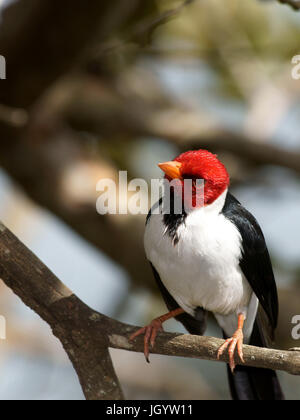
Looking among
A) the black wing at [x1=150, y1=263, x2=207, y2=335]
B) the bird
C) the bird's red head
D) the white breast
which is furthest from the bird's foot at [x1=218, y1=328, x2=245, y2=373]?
the bird's red head

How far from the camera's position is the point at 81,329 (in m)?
3.17

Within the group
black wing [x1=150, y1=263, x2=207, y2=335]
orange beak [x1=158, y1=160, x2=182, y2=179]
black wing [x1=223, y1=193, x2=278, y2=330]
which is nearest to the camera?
orange beak [x1=158, y1=160, x2=182, y2=179]

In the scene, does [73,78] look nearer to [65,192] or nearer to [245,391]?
[65,192]

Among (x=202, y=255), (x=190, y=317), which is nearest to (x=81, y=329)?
(x=202, y=255)

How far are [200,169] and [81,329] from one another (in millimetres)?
886

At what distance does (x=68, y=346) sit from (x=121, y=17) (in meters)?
2.77

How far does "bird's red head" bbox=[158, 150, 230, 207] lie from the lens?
10.0 ft

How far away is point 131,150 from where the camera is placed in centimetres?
674

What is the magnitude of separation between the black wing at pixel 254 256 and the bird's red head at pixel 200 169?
0.71 ft

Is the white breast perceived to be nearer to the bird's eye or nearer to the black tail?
the bird's eye

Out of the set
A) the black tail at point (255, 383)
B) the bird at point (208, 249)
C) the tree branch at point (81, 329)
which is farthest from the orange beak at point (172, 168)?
the black tail at point (255, 383)

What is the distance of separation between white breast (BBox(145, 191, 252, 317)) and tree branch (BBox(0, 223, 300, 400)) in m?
0.29
